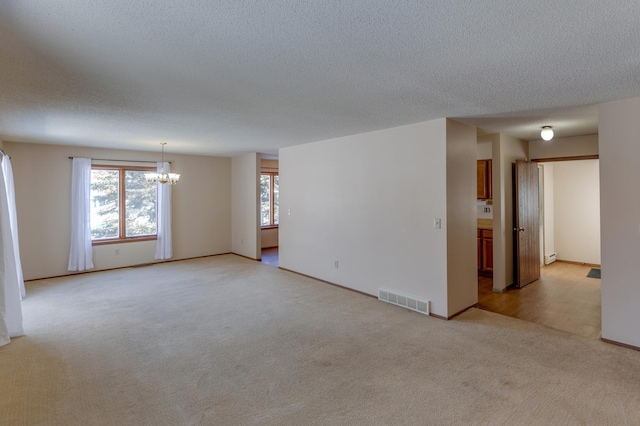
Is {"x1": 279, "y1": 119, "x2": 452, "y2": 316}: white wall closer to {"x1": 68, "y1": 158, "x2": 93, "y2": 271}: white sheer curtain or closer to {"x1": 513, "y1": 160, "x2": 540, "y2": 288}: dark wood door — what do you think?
{"x1": 513, "y1": 160, "x2": 540, "y2": 288}: dark wood door

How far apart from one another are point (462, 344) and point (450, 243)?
1.19 m

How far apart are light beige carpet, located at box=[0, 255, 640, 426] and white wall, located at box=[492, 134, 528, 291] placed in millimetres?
1290

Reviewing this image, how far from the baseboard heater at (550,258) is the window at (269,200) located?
22.1ft

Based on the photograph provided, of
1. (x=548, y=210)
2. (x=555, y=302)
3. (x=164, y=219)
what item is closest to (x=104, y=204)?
(x=164, y=219)

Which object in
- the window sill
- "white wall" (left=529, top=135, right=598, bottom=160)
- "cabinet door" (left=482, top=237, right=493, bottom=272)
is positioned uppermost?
"white wall" (left=529, top=135, right=598, bottom=160)

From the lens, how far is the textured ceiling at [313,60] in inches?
65.1

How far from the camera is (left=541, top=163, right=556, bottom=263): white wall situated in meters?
7.00

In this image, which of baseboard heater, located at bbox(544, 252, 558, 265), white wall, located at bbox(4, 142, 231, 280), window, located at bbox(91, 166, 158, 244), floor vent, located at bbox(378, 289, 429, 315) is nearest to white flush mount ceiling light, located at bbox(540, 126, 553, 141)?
floor vent, located at bbox(378, 289, 429, 315)

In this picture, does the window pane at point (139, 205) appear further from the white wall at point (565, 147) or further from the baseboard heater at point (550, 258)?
the baseboard heater at point (550, 258)

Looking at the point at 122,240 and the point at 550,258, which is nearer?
the point at 122,240

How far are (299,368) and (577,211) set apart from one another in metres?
7.16

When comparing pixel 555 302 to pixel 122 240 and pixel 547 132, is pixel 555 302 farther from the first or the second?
pixel 122 240

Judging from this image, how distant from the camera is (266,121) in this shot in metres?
4.09

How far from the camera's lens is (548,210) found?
7.14 meters
